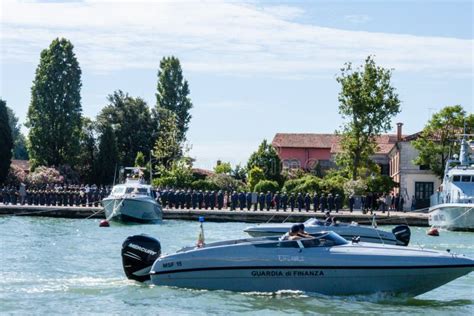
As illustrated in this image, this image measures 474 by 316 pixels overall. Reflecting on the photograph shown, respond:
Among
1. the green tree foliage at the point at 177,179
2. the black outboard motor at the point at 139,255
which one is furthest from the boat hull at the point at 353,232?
the green tree foliage at the point at 177,179

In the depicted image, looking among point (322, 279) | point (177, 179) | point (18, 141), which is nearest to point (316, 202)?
point (177, 179)

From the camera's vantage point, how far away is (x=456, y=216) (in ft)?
177

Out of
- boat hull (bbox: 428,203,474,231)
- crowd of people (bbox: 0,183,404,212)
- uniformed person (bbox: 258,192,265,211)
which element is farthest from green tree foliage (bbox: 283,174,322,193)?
boat hull (bbox: 428,203,474,231)

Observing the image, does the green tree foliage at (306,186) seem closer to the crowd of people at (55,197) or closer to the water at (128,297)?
the crowd of people at (55,197)

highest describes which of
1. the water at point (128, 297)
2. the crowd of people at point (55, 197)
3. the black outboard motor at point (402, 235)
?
the crowd of people at point (55, 197)

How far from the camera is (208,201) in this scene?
67875 millimetres

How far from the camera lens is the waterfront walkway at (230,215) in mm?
61156

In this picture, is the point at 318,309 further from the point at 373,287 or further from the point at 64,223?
the point at 64,223

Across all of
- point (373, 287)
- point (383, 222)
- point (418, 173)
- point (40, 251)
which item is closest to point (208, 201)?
point (383, 222)

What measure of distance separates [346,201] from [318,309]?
49.5 meters

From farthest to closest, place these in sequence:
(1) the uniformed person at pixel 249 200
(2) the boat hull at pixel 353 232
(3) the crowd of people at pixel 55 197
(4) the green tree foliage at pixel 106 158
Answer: (4) the green tree foliage at pixel 106 158
(3) the crowd of people at pixel 55 197
(1) the uniformed person at pixel 249 200
(2) the boat hull at pixel 353 232

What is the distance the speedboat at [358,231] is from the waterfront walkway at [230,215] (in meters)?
20.2

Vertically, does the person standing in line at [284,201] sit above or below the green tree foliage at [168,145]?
below

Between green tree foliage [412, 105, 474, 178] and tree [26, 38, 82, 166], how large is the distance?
1173 inches
